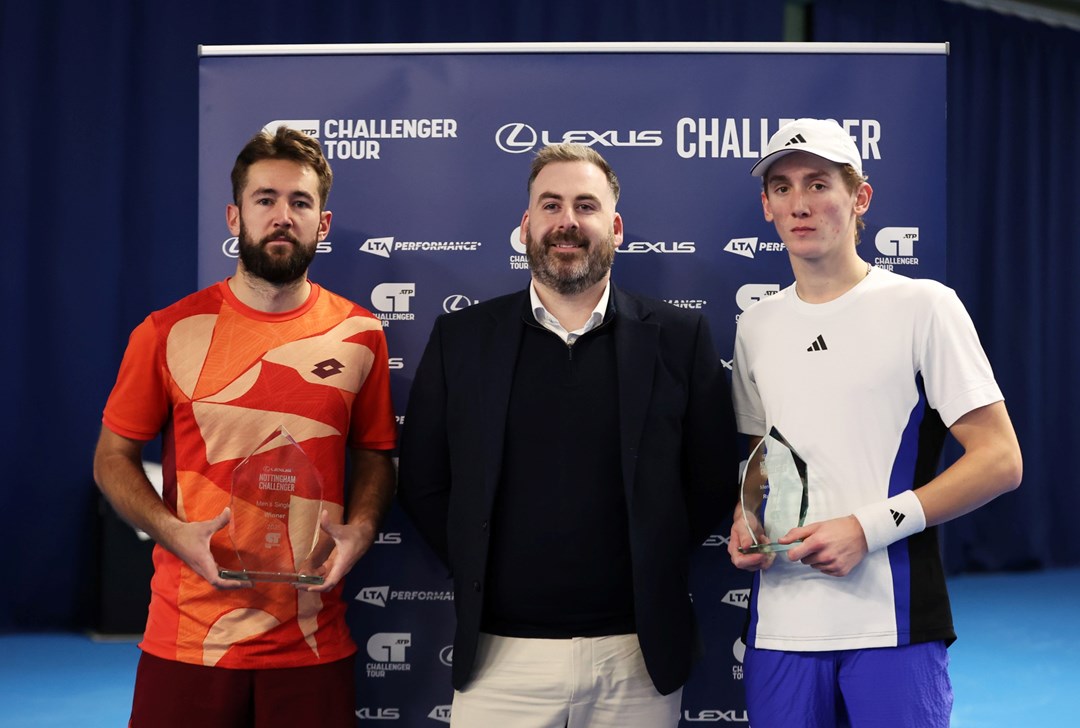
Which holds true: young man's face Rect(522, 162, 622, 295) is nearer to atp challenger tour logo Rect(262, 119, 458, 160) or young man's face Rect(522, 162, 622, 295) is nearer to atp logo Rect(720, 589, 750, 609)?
atp challenger tour logo Rect(262, 119, 458, 160)

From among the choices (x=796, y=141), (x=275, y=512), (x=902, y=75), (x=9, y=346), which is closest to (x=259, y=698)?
(x=275, y=512)

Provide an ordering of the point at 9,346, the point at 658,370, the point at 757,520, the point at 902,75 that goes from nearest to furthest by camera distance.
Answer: the point at 757,520
the point at 658,370
the point at 902,75
the point at 9,346

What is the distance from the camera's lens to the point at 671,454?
7.75 ft

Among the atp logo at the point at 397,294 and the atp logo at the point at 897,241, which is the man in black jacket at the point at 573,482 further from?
the atp logo at the point at 897,241

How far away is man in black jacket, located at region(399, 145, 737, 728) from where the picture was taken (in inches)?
91.0

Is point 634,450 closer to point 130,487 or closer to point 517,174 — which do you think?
point 517,174

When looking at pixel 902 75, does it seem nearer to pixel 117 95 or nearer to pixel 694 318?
pixel 694 318

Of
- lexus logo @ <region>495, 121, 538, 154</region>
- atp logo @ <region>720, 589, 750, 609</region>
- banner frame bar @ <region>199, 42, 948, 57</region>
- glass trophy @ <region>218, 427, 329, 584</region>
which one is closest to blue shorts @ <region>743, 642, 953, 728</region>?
atp logo @ <region>720, 589, 750, 609</region>

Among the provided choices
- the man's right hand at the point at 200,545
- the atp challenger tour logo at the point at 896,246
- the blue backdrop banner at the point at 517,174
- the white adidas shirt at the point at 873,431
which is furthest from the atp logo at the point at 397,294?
the atp challenger tour logo at the point at 896,246

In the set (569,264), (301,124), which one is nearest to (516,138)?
(301,124)

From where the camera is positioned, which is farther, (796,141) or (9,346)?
(9,346)

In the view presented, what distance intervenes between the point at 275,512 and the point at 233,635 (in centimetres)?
32

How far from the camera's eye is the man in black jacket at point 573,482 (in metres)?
2.31

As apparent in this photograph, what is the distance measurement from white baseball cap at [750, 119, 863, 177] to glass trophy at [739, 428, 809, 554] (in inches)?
25.4
